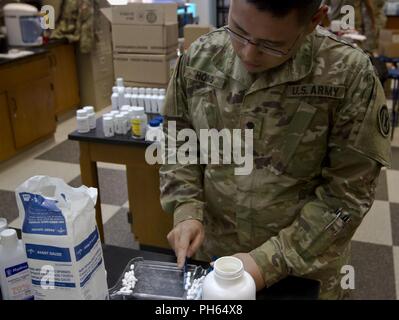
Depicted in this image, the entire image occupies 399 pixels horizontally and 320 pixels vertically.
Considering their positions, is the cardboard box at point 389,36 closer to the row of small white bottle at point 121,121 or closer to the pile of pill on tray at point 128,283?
the row of small white bottle at point 121,121

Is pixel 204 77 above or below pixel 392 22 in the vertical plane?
above

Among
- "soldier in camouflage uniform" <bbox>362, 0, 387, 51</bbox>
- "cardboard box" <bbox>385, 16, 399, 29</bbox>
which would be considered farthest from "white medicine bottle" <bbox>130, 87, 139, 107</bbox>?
"cardboard box" <bbox>385, 16, 399, 29</bbox>

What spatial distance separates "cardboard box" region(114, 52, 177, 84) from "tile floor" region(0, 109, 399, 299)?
0.94m

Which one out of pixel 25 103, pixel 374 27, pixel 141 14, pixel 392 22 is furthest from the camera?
pixel 392 22

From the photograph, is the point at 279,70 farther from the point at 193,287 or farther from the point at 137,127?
the point at 137,127

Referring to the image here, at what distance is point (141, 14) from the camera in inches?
83.4

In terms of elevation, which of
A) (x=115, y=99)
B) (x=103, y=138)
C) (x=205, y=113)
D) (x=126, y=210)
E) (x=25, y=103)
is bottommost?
(x=126, y=210)

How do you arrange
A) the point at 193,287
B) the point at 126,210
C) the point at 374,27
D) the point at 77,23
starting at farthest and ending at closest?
the point at 77,23 < the point at 374,27 < the point at 126,210 < the point at 193,287

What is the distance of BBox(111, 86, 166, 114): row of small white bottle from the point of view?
2.11 metres

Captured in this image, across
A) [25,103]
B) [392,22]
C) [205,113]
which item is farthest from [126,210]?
[392,22]

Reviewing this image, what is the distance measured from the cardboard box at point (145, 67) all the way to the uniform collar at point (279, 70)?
3.92 feet

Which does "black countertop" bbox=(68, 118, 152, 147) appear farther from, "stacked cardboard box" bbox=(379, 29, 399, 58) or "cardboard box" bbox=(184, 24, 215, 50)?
"stacked cardboard box" bbox=(379, 29, 399, 58)

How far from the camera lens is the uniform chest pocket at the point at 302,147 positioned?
0.92 m

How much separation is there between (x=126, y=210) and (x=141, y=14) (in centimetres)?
127
